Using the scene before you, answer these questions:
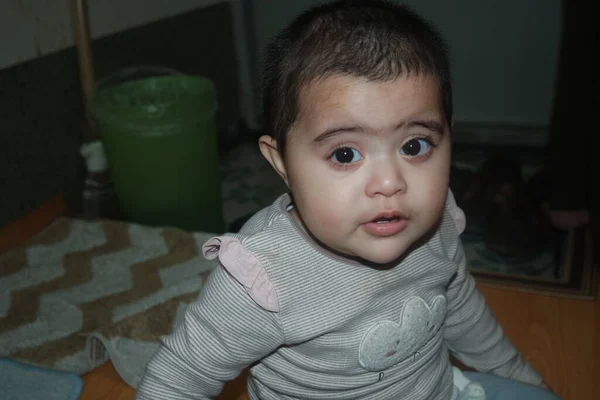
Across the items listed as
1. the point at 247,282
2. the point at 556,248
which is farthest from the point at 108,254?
the point at 556,248

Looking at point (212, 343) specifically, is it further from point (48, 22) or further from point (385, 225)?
point (48, 22)

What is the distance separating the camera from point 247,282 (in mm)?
667

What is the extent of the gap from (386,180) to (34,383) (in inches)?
35.1

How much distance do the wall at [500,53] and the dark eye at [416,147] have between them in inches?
75.3

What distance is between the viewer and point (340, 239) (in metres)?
0.67

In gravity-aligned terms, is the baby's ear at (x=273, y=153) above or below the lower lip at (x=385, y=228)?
above

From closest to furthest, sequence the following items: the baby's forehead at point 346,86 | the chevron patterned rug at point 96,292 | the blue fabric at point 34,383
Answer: the baby's forehead at point 346,86 → the blue fabric at point 34,383 → the chevron patterned rug at point 96,292

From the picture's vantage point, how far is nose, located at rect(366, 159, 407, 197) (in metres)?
0.62

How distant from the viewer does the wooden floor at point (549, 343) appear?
44.8 inches

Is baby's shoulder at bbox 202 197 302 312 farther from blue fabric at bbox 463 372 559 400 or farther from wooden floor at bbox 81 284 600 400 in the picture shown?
wooden floor at bbox 81 284 600 400

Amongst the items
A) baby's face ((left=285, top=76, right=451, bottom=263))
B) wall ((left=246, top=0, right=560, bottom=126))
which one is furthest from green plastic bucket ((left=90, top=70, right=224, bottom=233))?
baby's face ((left=285, top=76, right=451, bottom=263))

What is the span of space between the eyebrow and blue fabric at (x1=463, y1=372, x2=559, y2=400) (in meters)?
0.44

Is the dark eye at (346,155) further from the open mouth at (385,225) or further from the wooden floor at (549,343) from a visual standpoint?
the wooden floor at (549,343)

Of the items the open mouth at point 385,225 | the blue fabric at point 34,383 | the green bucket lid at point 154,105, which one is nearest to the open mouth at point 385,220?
Result: the open mouth at point 385,225
